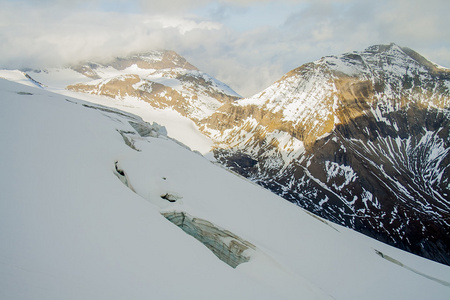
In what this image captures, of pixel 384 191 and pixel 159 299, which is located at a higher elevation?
pixel 159 299

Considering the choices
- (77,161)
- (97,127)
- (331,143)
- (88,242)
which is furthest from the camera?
(331,143)

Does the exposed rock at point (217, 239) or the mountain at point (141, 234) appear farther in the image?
the exposed rock at point (217, 239)

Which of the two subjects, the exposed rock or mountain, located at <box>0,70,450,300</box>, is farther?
the exposed rock

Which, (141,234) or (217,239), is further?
(217,239)

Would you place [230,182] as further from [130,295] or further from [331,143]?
[331,143]

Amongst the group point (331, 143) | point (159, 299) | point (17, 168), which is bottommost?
point (331, 143)

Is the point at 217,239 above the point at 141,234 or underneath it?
underneath

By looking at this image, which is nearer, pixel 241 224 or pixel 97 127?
pixel 241 224

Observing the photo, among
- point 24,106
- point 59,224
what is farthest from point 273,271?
point 24,106
